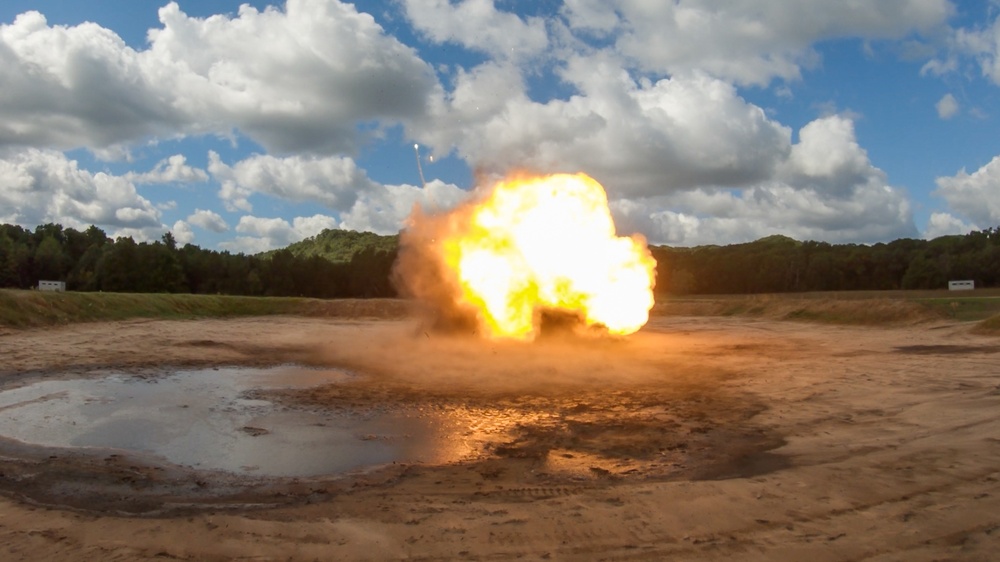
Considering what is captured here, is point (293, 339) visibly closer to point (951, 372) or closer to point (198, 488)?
point (198, 488)

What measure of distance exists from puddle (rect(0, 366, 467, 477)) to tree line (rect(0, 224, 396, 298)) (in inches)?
2374

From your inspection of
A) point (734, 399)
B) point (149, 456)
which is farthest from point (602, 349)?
point (149, 456)

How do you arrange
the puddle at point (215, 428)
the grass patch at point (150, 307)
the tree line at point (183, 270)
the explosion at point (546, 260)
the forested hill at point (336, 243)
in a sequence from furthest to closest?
the forested hill at point (336, 243) < the tree line at point (183, 270) < the grass patch at point (150, 307) < the explosion at point (546, 260) < the puddle at point (215, 428)

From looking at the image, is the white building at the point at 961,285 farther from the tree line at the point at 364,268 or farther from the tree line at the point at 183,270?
the tree line at the point at 183,270

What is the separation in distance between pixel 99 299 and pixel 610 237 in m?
30.1

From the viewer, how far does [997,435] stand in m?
9.23

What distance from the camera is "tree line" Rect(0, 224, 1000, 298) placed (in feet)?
236

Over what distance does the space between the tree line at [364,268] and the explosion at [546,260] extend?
5280cm

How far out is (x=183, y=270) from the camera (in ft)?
251

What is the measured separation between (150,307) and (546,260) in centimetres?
2965

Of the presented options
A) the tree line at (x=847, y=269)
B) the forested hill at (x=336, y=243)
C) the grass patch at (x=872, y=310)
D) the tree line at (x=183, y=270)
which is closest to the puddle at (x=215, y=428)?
the grass patch at (x=872, y=310)

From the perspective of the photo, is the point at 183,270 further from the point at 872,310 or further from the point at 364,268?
the point at 872,310

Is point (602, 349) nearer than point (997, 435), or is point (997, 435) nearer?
point (997, 435)

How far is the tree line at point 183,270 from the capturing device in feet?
231
